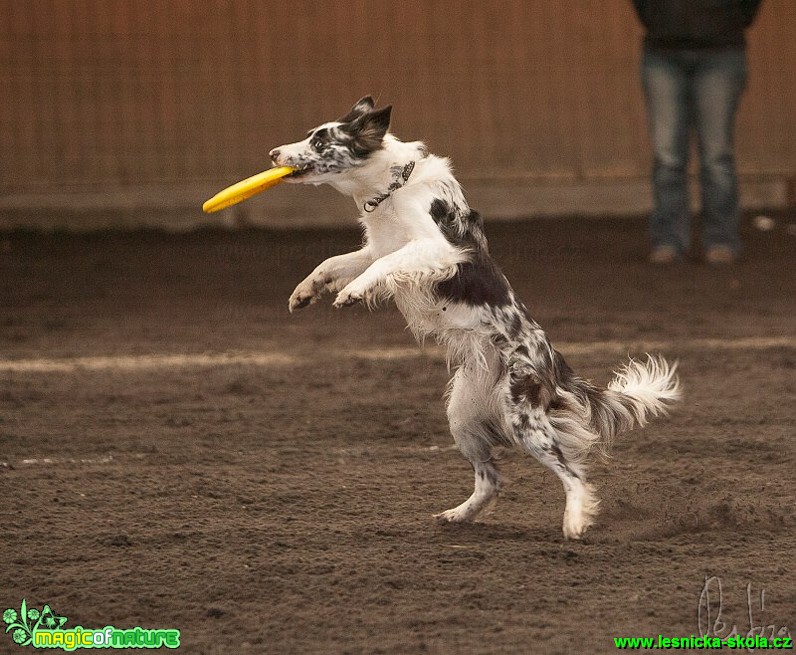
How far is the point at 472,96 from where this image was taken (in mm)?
13164

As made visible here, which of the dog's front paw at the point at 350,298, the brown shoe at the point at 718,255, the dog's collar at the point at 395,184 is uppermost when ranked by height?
the dog's collar at the point at 395,184

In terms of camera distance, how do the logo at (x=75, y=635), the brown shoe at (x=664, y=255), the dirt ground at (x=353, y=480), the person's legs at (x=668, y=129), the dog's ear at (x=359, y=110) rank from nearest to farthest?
1. the logo at (x=75, y=635)
2. the dirt ground at (x=353, y=480)
3. the dog's ear at (x=359, y=110)
4. the person's legs at (x=668, y=129)
5. the brown shoe at (x=664, y=255)

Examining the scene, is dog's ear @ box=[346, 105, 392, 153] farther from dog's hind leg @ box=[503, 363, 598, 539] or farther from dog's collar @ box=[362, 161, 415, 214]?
dog's hind leg @ box=[503, 363, 598, 539]

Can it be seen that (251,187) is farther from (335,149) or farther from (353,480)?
(353,480)

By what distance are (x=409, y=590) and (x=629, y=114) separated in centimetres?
977

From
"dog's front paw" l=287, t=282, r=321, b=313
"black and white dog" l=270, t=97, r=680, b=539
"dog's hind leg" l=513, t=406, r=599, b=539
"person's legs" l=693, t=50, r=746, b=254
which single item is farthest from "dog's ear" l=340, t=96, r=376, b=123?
"person's legs" l=693, t=50, r=746, b=254

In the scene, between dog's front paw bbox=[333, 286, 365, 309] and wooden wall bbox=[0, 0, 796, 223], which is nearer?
dog's front paw bbox=[333, 286, 365, 309]

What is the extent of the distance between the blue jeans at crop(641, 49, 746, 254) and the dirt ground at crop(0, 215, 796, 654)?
1.93 ft

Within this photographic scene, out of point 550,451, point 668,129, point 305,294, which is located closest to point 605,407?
point 550,451

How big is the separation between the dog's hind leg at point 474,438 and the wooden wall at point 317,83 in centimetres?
828

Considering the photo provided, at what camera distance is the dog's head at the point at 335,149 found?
4957 millimetres

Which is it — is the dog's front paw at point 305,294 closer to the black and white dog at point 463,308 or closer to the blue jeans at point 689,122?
the black and white dog at point 463,308

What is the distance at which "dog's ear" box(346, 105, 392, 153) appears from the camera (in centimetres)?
498

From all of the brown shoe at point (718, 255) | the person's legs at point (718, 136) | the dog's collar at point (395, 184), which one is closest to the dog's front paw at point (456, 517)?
the dog's collar at point (395, 184)
